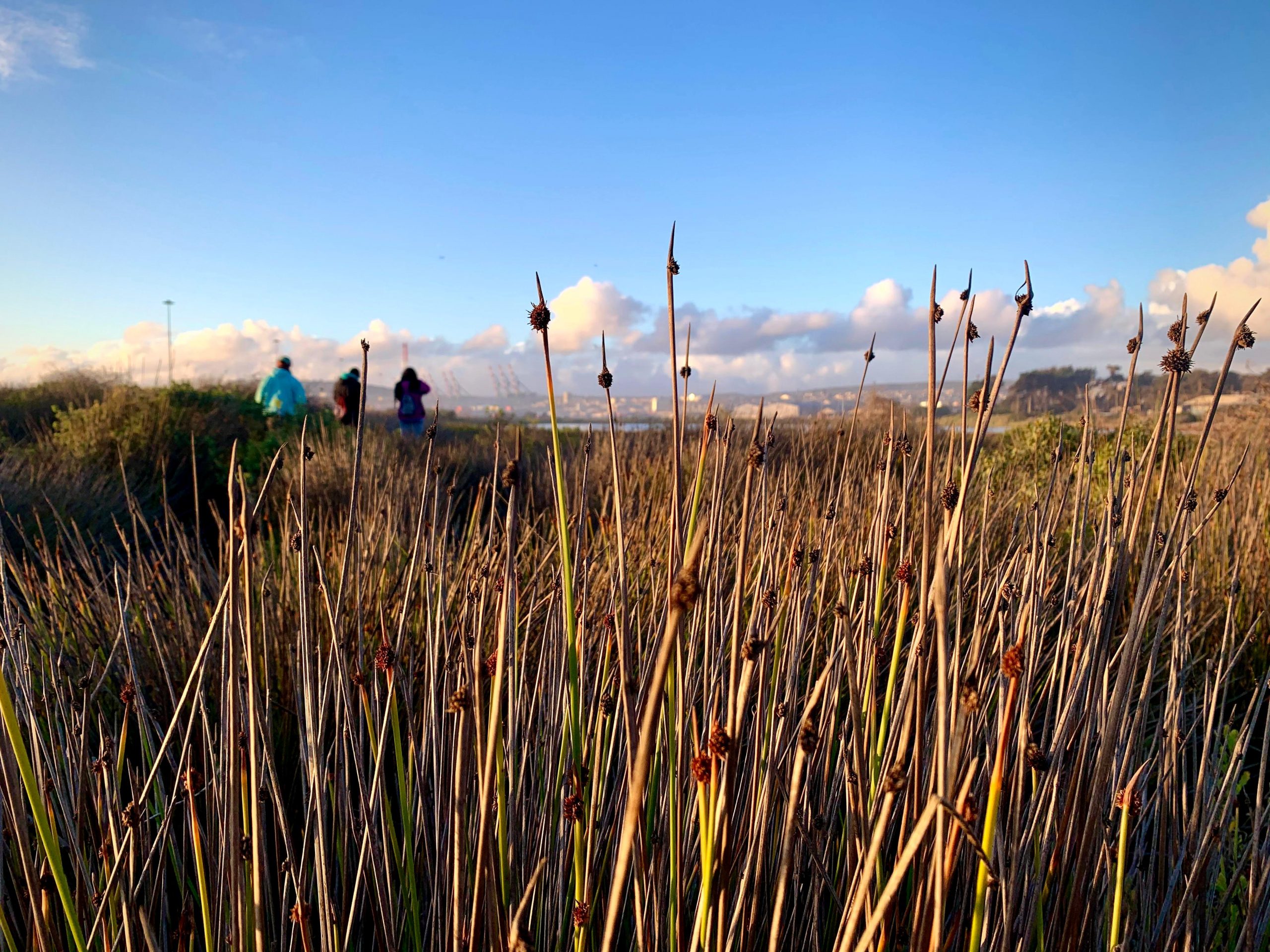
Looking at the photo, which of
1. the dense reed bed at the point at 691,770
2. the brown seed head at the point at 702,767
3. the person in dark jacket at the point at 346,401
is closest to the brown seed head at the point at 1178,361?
the dense reed bed at the point at 691,770

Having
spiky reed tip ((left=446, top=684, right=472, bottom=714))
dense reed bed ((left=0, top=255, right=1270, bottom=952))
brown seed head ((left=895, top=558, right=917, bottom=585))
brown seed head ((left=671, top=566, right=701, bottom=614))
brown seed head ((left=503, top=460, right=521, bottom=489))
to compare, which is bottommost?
dense reed bed ((left=0, top=255, right=1270, bottom=952))

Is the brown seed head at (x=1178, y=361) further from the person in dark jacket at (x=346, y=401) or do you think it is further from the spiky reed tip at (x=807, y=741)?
the person in dark jacket at (x=346, y=401)

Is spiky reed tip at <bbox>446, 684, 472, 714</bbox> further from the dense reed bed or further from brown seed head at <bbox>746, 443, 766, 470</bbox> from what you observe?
brown seed head at <bbox>746, 443, 766, 470</bbox>

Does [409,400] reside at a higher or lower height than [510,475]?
higher

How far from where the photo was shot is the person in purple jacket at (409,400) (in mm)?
8117

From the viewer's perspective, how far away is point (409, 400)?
820 cm

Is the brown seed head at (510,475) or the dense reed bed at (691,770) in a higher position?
the brown seed head at (510,475)

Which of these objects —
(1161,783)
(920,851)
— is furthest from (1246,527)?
(920,851)

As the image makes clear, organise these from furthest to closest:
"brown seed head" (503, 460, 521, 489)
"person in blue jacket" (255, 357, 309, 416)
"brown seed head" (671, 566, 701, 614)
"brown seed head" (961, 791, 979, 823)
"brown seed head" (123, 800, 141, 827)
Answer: "person in blue jacket" (255, 357, 309, 416) → "brown seed head" (123, 800, 141, 827) → "brown seed head" (503, 460, 521, 489) → "brown seed head" (961, 791, 979, 823) → "brown seed head" (671, 566, 701, 614)

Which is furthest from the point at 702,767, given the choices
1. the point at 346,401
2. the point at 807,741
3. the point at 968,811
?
the point at 346,401

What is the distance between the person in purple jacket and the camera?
8.12 metres

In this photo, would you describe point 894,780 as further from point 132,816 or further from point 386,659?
point 132,816

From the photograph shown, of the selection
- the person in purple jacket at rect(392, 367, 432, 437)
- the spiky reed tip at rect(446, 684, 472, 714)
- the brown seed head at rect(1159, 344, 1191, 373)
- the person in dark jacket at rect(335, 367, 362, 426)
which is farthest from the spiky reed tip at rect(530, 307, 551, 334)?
the person in purple jacket at rect(392, 367, 432, 437)

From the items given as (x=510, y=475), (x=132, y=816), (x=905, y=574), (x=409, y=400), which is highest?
(x=409, y=400)
